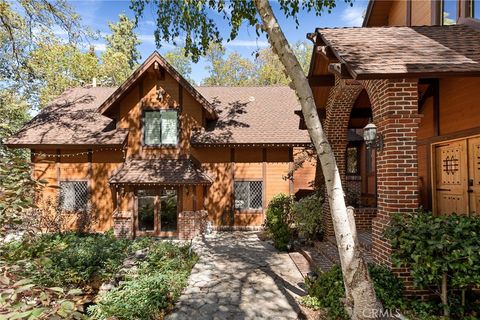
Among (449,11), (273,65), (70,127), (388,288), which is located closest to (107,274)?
(388,288)

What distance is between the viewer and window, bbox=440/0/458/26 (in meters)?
8.23

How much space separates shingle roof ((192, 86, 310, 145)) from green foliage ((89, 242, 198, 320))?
7067 mm

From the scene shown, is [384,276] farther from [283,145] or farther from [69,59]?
[69,59]

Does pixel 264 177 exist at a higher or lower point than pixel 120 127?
lower

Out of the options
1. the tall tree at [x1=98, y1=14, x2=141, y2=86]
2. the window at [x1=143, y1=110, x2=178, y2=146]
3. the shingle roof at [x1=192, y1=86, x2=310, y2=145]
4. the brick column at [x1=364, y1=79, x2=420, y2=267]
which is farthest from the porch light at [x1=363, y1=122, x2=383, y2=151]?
the tall tree at [x1=98, y1=14, x2=141, y2=86]

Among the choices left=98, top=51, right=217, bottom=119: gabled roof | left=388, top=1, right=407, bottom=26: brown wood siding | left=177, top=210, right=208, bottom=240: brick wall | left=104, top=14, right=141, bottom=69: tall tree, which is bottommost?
left=177, top=210, right=208, bottom=240: brick wall

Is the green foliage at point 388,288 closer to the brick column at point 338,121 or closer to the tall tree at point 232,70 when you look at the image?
the brick column at point 338,121

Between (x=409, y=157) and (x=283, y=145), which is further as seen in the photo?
(x=283, y=145)

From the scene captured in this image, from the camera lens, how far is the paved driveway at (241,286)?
5691 millimetres

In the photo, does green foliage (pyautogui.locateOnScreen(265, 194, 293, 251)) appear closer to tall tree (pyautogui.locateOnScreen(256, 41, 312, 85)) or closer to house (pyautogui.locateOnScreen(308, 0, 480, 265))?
house (pyautogui.locateOnScreen(308, 0, 480, 265))

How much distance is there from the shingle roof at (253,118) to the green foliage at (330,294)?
8.15 meters

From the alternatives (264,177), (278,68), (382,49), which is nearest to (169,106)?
(264,177)

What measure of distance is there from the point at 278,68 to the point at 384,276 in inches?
1287

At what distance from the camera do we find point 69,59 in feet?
88.8
